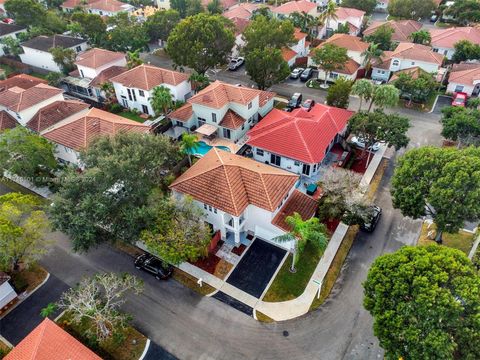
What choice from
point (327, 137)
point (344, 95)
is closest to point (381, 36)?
point (344, 95)

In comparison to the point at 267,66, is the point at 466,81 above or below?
below

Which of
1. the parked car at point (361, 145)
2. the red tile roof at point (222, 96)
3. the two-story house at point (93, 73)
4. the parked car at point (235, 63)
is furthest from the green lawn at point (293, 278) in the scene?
the parked car at point (235, 63)

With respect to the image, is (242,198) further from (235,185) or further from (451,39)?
(451,39)

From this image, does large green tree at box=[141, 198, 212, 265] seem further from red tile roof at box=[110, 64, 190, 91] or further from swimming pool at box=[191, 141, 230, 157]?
red tile roof at box=[110, 64, 190, 91]

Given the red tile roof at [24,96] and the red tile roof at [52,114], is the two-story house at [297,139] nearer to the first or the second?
the red tile roof at [52,114]

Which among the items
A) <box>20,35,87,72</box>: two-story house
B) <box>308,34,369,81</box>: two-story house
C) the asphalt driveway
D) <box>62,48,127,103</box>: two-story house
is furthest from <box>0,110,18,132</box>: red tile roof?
<box>308,34,369,81</box>: two-story house

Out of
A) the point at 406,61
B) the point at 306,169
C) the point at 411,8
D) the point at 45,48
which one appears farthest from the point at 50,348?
the point at 411,8

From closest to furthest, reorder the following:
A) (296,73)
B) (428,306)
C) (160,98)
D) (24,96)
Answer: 1. (428,306)
2. (24,96)
3. (160,98)
4. (296,73)
